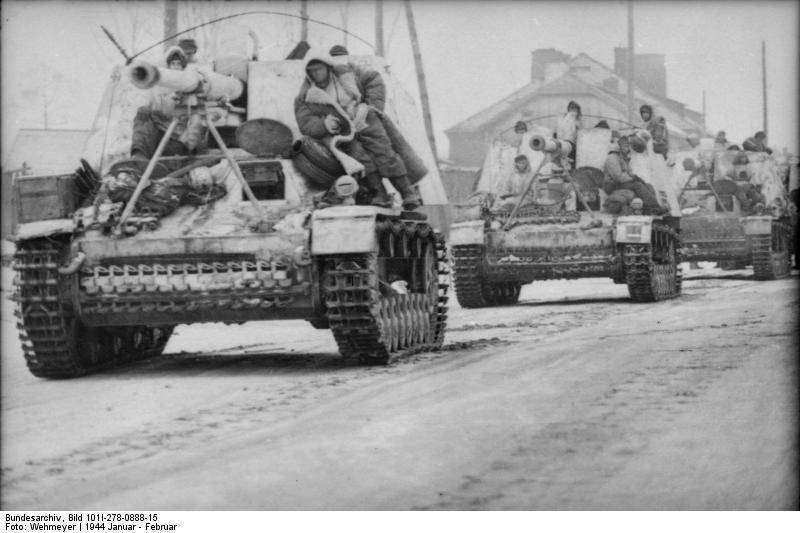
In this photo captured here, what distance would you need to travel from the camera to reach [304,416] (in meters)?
8.33

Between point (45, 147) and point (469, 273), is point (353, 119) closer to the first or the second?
point (469, 273)

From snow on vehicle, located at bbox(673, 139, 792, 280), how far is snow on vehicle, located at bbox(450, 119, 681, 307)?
4.65 m

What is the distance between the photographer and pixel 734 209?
28188 mm

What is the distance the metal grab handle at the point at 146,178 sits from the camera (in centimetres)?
1116

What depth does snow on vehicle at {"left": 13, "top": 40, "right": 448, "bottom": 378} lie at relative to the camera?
34.9ft

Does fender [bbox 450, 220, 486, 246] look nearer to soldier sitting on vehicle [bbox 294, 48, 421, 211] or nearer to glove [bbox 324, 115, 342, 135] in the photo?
soldier sitting on vehicle [bbox 294, 48, 421, 211]

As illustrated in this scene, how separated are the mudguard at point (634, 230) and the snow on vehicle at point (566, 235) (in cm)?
1

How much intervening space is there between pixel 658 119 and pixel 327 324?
1211cm

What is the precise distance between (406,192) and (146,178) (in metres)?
2.38

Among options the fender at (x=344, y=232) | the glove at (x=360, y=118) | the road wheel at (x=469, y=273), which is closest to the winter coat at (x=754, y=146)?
the road wheel at (x=469, y=273)

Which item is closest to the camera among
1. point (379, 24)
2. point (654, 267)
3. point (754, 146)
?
point (654, 267)

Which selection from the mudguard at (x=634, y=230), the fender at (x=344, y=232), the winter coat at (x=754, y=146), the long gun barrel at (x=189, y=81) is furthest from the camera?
the winter coat at (x=754, y=146)

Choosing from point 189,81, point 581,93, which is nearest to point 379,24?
point 189,81

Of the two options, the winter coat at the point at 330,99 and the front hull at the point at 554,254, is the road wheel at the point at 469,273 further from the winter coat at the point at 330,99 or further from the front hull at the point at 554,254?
the winter coat at the point at 330,99
